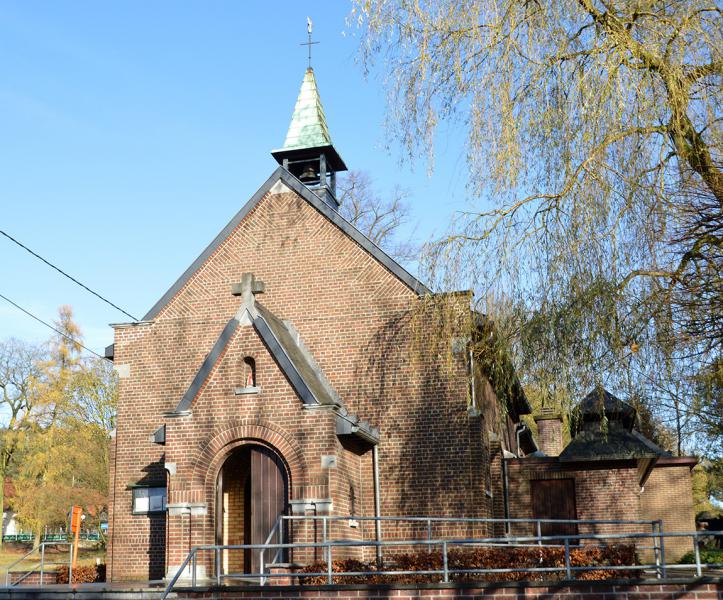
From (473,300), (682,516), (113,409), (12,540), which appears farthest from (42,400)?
(473,300)

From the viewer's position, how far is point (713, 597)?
11375mm

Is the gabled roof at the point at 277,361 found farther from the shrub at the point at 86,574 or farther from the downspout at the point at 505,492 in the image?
the downspout at the point at 505,492

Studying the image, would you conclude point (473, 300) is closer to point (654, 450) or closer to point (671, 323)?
point (671, 323)

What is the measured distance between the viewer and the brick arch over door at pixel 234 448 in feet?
54.6

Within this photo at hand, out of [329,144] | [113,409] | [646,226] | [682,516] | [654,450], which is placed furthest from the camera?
[113,409]

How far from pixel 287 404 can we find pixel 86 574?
7.82 m

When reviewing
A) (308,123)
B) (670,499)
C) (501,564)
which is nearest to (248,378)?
(501,564)

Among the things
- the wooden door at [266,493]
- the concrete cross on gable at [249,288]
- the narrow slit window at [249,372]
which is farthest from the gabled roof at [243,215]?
the wooden door at [266,493]

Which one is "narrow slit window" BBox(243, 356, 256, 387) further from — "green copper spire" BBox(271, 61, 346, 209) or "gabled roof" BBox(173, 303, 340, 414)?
"green copper spire" BBox(271, 61, 346, 209)

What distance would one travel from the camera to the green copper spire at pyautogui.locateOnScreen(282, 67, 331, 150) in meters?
25.1

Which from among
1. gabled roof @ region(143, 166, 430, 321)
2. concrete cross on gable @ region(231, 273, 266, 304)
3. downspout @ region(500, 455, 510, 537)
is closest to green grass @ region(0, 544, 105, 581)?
gabled roof @ region(143, 166, 430, 321)

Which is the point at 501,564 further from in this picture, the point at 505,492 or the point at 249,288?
the point at 505,492

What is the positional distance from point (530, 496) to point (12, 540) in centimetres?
5340

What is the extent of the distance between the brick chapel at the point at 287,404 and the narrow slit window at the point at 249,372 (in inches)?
1.1
